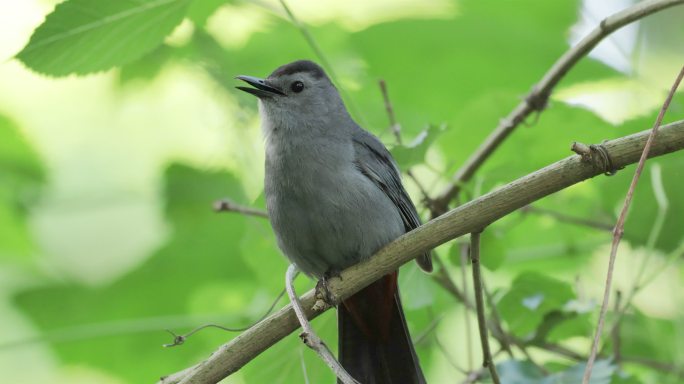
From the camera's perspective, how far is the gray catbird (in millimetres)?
3443

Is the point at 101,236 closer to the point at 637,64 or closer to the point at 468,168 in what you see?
the point at 468,168

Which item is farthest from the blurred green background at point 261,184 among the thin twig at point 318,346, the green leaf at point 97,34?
the thin twig at point 318,346

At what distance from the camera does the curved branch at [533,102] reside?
118 inches

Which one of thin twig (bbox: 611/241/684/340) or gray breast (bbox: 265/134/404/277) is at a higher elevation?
gray breast (bbox: 265/134/404/277)

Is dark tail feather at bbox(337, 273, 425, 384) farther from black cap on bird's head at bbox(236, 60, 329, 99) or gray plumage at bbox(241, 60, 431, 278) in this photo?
black cap on bird's head at bbox(236, 60, 329, 99)

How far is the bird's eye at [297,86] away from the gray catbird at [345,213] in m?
0.13

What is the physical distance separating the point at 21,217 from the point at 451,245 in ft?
8.41

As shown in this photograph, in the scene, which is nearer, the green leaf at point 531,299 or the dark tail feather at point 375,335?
the green leaf at point 531,299

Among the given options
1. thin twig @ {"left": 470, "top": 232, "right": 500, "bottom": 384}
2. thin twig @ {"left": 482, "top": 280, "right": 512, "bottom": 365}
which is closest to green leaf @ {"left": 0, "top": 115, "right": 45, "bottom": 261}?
thin twig @ {"left": 482, "top": 280, "right": 512, "bottom": 365}

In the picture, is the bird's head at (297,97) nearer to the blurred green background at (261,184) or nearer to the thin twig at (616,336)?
the blurred green background at (261,184)

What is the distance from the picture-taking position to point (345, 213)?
346cm

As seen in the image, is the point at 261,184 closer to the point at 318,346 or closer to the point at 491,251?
the point at 491,251

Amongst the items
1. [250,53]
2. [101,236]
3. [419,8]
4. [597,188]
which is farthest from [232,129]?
[101,236]

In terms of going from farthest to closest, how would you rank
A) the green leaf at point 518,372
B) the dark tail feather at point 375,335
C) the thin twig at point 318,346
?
the dark tail feather at point 375,335
the green leaf at point 518,372
the thin twig at point 318,346
